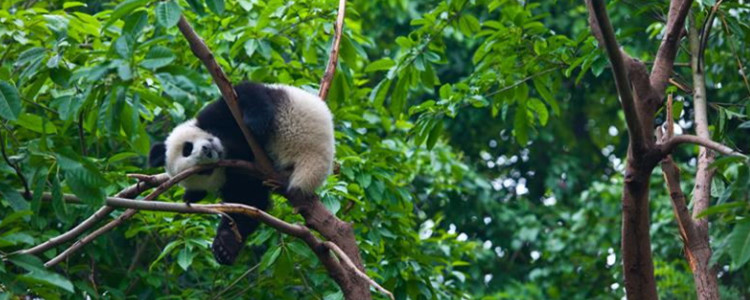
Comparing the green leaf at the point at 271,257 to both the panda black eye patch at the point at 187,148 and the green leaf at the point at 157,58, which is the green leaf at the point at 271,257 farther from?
the green leaf at the point at 157,58

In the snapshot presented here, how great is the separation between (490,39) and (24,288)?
8.56 ft

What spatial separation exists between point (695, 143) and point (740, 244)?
569 mm

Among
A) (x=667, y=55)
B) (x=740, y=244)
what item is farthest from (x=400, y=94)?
(x=740, y=244)

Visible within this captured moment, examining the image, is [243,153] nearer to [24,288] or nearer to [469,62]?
[24,288]

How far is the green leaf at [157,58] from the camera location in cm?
283

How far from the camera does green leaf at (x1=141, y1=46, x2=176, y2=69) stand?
111 inches

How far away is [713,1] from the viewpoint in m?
4.01

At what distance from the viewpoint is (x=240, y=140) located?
4812 mm

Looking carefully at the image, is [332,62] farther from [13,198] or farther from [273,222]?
[13,198]

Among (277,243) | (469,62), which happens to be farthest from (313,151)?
(469,62)

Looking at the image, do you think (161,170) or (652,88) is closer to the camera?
(652,88)

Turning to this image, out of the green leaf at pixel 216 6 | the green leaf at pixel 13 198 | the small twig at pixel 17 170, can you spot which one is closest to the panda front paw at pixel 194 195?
the small twig at pixel 17 170

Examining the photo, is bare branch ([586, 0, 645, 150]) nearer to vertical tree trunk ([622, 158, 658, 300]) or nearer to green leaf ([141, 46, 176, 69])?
vertical tree trunk ([622, 158, 658, 300])

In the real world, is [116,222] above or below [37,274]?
above
